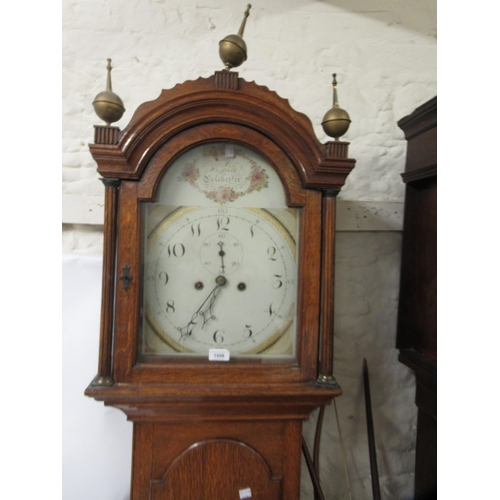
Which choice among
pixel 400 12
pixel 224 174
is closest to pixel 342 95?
pixel 400 12

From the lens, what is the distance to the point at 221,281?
3.28ft

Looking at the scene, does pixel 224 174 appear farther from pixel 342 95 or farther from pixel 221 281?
pixel 342 95

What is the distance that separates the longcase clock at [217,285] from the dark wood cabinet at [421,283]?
0.54m

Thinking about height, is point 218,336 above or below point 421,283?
below

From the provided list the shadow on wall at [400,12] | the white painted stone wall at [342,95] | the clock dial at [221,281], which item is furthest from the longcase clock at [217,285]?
the shadow on wall at [400,12]

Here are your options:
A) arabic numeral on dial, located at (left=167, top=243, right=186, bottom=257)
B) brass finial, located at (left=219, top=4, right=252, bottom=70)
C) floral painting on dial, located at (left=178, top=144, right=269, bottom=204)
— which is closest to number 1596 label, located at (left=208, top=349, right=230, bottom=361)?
arabic numeral on dial, located at (left=167, top=243, right=186, bottom=257)

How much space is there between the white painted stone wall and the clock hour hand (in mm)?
661

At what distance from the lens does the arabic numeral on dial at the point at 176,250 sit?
0.99m

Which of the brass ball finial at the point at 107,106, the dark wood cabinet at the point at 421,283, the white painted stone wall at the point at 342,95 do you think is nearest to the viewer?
the brass ball finial at the point at 107,106

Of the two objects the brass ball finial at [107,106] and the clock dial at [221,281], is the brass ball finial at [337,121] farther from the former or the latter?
the brass ball finial at [107,106]

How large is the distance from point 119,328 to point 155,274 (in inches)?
6.8

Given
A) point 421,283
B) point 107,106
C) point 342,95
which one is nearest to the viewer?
point 107,106

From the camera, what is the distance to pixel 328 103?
149 cm

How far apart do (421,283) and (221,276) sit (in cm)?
83
